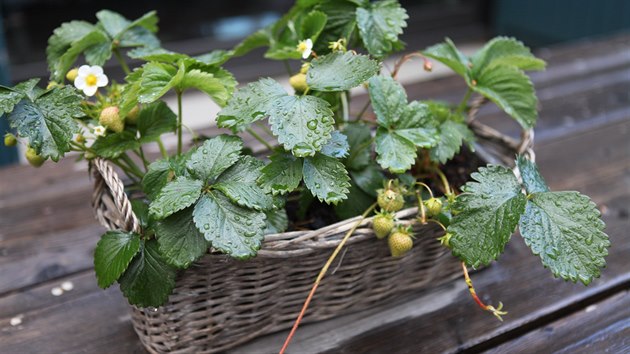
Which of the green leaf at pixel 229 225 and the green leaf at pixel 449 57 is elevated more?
the green leaf at pixel 449 57

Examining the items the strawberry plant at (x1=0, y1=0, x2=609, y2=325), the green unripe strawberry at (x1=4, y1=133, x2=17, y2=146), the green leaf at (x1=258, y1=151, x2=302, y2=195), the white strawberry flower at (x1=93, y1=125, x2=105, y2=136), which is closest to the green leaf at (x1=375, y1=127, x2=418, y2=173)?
the strawberry plant at (x1=0, y1=0, x2=609, y2=325)

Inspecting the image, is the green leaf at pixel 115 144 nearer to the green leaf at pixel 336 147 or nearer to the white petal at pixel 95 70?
the white petal at pixel 95 70

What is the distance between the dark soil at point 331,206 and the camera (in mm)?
903

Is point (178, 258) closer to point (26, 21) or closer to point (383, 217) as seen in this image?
point (383, 217)

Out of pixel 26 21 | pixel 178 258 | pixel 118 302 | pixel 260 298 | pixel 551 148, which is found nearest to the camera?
pixel 178 258

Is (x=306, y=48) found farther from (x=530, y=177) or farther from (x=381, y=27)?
(x=530, y=177)

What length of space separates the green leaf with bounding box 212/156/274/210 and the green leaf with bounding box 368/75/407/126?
0.59 feet

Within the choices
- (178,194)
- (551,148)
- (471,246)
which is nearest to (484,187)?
(471,246)

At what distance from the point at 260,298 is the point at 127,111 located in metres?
0.28

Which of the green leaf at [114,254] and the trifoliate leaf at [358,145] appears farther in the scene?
the trifoliate leaf at [358,145]

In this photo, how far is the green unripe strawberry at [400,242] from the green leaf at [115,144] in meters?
0.33

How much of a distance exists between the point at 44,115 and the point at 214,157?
0.64ft

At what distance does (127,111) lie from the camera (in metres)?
0.78

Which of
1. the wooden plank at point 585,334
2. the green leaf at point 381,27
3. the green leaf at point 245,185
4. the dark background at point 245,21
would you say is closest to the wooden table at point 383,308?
the wooden plank at point 585,334
